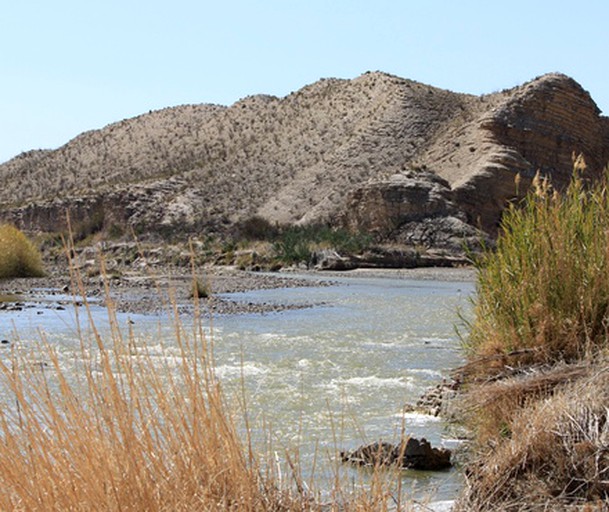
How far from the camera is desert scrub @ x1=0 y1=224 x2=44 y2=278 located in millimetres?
27844

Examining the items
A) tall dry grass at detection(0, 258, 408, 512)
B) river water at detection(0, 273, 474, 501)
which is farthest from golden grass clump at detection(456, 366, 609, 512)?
tall dry grass at detection(0, 258, 408, 512)

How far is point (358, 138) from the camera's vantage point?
57562mm

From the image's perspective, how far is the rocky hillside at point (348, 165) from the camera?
153ft

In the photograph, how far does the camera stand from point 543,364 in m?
6.23

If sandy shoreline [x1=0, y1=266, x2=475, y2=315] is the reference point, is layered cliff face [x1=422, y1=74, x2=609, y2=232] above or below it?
above

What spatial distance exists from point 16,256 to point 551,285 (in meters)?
24.9

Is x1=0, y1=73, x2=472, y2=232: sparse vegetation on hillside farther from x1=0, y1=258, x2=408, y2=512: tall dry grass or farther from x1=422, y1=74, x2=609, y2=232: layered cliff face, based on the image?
x1=0, y1=258, x2=408, y2=512: tall dry grass

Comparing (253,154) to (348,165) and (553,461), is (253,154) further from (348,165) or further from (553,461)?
(553,461)

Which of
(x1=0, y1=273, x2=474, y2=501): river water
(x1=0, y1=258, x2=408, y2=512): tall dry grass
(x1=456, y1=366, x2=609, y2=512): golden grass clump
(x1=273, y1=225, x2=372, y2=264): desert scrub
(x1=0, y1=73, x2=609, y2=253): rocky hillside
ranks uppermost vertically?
(x1=0, y1=73, x2=609, y2=253): rocky hillside

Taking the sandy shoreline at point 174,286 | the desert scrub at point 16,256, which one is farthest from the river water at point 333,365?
the desert scrub at point 16,256

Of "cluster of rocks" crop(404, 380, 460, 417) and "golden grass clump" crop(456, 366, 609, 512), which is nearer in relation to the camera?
"golden grass clump" crop(456, 366, 609, 512)

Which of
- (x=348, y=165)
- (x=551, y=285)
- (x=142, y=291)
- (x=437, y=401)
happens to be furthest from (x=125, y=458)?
(x=348, y=165)

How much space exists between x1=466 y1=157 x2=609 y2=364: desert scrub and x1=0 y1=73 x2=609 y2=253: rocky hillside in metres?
35.4

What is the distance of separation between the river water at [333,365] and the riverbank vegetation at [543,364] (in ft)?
1.48
